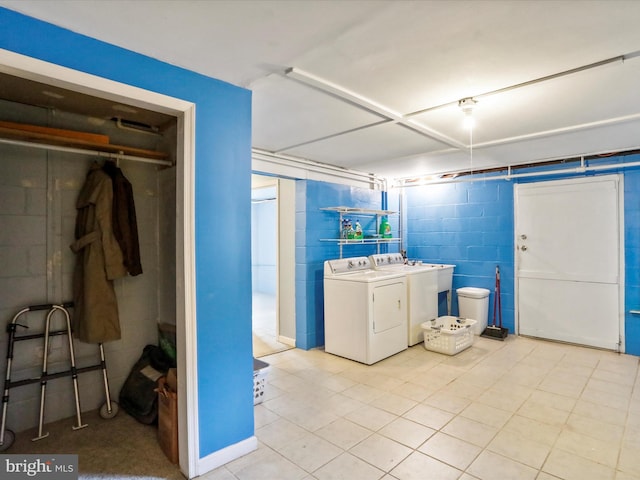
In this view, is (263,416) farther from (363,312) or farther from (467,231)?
(467,231)

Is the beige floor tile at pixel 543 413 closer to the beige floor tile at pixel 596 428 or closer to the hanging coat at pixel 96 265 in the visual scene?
the beige floor tile at pixel 596 428

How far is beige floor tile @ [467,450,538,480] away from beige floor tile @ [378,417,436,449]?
13.5 inches

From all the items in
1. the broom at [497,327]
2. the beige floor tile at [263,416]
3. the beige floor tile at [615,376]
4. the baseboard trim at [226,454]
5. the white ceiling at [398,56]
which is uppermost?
the white ceiling at [398,56]

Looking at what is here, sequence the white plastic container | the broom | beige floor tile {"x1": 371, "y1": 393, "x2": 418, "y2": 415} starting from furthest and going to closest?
the white plastic container < the broom < beige floor tile {"x1": 371, "y1": 393, "x2": 418, "y2": 415}

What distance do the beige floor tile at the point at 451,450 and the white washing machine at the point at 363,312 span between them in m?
1.32

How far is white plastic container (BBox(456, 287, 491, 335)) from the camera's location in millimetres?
4504

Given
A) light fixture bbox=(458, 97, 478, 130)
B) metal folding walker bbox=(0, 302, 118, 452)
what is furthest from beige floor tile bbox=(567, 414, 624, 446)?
metal folding walker bbox=(0, 302, 118, 452)

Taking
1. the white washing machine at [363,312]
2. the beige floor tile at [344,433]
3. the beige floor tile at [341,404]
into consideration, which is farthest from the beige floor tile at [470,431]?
the white washing machine at [363,312]

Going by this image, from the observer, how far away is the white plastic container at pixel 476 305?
4.50m

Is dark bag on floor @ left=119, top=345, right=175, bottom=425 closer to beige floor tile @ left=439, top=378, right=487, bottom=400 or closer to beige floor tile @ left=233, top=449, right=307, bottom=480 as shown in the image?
beige floor tile @ left=233, top=449, right=307, bottom=480

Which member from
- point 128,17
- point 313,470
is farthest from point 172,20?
point 313,470

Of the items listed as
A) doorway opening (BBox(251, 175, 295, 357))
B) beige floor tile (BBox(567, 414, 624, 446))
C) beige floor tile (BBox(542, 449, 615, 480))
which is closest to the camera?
beige floor tile (BBox(542, 449, 615, 480))

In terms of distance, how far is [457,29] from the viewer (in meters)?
1.54

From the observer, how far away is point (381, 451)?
2.13 meters
